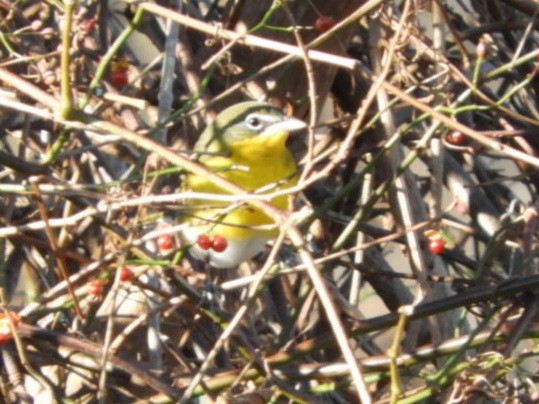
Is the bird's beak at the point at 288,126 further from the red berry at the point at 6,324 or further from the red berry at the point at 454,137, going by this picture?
the red berry at the point at 6,324

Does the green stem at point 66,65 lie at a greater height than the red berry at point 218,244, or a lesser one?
greater

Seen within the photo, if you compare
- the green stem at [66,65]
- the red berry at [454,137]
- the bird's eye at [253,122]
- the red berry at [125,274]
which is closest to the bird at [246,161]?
the bird's eye at [253,122]

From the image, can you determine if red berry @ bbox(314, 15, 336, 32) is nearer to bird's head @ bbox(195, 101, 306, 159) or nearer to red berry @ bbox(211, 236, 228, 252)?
bird's head @ bbox(195, 101, 306, 159)

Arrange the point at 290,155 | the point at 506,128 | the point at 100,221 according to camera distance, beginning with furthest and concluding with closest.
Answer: the point at 290,155, the point at 506,128, the point at 100,221

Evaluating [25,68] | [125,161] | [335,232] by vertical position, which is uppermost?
[25,68]

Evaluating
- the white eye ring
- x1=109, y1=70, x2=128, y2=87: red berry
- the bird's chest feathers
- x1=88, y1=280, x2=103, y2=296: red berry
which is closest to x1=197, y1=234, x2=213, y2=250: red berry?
x1=88, y1=280, x2=103, y2=296: red berry

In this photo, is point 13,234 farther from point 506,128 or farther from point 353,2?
point 506,128

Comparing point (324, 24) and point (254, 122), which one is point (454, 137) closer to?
point (324, 24)

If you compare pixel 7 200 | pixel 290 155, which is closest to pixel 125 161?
pixel 7 200
